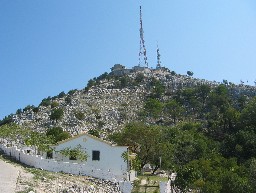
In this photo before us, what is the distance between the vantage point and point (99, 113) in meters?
94.1

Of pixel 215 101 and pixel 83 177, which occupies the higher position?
pixel 215 101

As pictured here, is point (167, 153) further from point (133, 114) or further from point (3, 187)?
point (133, 114)

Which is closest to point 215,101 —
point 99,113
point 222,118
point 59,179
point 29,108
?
point 222,118

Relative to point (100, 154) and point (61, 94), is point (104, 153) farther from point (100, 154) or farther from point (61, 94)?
point (61, 94)

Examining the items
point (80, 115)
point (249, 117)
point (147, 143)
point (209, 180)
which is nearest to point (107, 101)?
point (80, 115)

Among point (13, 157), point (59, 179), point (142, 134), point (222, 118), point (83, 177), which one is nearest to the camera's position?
point (59, 179)

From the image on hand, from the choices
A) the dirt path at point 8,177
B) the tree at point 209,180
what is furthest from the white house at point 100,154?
the dirt path at point 8,177

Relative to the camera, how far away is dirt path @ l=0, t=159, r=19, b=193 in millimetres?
22047

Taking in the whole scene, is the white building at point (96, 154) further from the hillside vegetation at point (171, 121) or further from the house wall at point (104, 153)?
the hillside vegetation at point (171, 121)

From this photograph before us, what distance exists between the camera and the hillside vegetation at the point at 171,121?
4233 centimetres

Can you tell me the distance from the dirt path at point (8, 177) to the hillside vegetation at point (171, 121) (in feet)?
43.4

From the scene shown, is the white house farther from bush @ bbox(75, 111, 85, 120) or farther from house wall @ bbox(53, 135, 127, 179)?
bush @ bbox(75, 111, 85, 120)

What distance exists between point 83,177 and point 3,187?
29.2ft

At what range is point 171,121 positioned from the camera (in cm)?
8756
